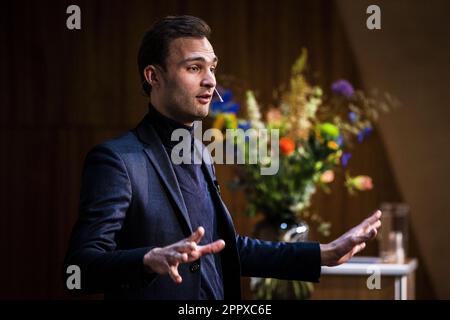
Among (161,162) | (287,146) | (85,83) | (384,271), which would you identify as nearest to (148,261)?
(161,162)

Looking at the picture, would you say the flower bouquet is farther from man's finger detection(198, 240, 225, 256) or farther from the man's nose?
man's finger detection(198, 240, 225, 256)

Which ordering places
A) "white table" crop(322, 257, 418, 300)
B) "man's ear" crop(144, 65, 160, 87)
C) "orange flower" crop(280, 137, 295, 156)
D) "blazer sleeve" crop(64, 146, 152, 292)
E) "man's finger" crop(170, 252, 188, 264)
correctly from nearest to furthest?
"man's finger" crop(170, 252, 188, 264)
"blazer sleeve" crop(64, 146, 152, 292)
"man's ear" crop(144, 65, 160, 87)
"orange flower" crop(280, 137, 295, 156)
"white table" crop(322, 257, 418, 300)

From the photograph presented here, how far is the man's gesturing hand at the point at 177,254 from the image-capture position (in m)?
1.28

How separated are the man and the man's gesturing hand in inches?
0.8

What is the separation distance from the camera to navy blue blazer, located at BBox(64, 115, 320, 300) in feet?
4.60

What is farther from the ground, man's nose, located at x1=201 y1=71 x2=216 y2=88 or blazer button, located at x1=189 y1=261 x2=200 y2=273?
man's nose, located at x1=201 y1=71 x2=216 y2=88

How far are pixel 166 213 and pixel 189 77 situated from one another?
0.93ft

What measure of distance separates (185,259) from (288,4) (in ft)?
10.1

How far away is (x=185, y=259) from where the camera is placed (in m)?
1.28

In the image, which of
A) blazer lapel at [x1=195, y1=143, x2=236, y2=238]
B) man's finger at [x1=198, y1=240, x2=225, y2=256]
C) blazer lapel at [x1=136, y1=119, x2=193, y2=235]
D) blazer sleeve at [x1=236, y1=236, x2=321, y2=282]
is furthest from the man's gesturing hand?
blazer sleeve at [x1=236, y1=236, x2=321, y2=282]

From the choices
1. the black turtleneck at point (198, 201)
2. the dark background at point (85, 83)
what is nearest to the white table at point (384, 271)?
the dark background at point (85, 83)
